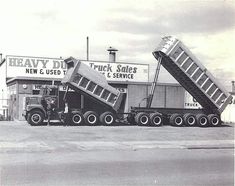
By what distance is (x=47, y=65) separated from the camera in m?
38.5

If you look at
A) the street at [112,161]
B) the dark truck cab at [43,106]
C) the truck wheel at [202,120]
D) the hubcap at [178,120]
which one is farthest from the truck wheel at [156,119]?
the street at [112,161]

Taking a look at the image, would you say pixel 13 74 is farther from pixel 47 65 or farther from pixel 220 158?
pixel 220 158

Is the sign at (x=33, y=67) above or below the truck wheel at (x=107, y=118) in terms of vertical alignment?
above

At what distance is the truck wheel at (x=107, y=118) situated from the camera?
1033 inches

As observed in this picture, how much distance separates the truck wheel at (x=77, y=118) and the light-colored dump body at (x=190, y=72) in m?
6.33

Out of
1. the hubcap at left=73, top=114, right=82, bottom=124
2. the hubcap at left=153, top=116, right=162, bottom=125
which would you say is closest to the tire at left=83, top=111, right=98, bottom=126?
the hubcap at left=73, top=114, right=82, bottom=124

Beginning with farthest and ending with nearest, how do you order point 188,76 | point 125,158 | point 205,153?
point 188,76
point 205,153
point 125,158

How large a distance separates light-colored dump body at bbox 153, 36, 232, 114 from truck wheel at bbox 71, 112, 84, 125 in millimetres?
6329

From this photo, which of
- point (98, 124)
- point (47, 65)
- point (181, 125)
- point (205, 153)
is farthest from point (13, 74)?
point (205, 153)

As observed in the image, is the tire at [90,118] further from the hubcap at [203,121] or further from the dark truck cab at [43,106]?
the hubcap at [203,121]

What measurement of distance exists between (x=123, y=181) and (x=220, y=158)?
515cm

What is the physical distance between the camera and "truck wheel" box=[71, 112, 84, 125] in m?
25.8

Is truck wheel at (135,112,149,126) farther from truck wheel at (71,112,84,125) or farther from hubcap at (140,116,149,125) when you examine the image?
truck wheel at (71,112,84,125)

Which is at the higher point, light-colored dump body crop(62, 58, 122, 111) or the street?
light-colored dump body crop(62, 58, 122, 111)
